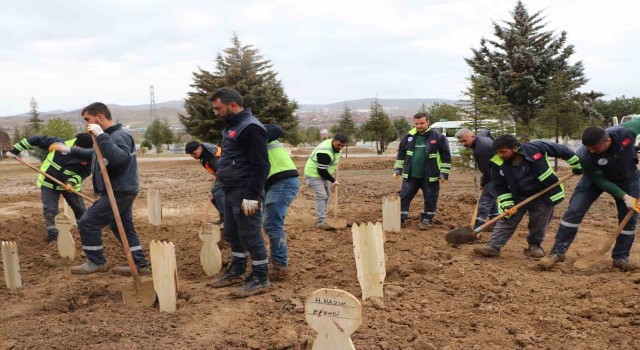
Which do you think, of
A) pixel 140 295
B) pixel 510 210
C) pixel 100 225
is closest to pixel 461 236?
pixel 510 210

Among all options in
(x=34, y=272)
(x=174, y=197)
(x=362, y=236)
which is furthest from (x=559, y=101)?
(x=34, y=272)

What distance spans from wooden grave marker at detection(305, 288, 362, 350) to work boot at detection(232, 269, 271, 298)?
5.33ft

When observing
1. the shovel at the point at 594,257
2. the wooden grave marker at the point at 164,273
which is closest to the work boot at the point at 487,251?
the shovel at the point at 594,257

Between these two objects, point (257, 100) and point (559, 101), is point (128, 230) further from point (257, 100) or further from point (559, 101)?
point (257, 100)

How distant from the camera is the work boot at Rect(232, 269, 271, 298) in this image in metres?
4.46

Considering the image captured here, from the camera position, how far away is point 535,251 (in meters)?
5.75

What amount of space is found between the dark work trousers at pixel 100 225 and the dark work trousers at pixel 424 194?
12.7 feet

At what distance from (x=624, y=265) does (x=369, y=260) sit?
9.24ft

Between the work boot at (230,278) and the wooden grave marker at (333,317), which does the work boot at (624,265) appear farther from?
the work boot at (230,278)

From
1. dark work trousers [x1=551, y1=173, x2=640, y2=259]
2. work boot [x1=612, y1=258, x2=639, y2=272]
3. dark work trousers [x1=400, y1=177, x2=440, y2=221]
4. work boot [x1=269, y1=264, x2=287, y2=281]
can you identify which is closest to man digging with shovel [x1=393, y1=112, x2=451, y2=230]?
dark work trousers [x1=400, y1=177, x2=440, y2=221]

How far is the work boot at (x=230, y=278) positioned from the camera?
190 inches

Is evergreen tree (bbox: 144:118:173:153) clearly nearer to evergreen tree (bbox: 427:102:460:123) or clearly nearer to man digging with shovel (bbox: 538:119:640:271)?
evergreen tree (bbox: 427:102:460:123)

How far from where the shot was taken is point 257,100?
26781 millimetres

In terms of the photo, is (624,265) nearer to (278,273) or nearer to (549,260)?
(549,260)
